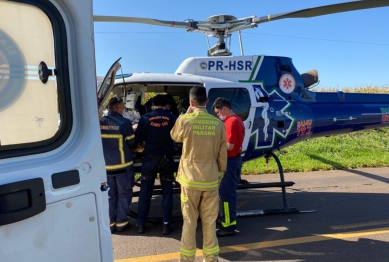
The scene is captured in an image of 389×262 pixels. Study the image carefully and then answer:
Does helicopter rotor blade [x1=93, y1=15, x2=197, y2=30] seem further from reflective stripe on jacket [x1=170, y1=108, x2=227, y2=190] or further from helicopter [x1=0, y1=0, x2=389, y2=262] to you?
helicopter [x1=0, y1=0, x2=389, y2=262]

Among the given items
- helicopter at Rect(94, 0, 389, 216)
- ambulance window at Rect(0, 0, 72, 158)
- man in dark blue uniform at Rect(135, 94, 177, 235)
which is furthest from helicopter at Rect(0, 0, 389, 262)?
helicopter at Rect(94, 0, 389, 216)

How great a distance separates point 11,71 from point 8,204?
0.58m

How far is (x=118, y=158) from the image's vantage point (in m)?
4.30

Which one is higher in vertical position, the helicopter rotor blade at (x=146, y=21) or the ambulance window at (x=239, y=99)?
the helicopter rotor blade at (x=146, y=21)

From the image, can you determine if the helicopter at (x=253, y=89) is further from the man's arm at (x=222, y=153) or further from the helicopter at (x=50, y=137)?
the helicopter at (x=50, y=137)

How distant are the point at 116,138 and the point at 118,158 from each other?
273 mm

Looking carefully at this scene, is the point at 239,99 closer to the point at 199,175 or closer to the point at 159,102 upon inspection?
the point at 159,102

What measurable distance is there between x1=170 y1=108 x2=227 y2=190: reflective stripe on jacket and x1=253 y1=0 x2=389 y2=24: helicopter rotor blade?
101 inches

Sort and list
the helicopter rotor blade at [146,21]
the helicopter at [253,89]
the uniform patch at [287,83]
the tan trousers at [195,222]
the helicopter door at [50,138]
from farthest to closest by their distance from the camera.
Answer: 1. the uniform patch at [287,83]
2. the helicopter rotor blade at [146,21]
3. the helicopter at [253,89]
4. the tan trousers at [195,222]
5. the helicopter door at [50,138]

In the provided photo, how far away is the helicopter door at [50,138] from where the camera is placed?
1.40m

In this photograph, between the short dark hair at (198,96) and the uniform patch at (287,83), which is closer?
the short dark hair at (198,96)

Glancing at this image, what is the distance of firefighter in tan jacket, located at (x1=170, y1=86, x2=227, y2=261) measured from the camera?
3.30 meters

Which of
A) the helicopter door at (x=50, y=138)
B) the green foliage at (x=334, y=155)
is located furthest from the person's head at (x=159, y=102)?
the green foliage at (x=334, y=155)

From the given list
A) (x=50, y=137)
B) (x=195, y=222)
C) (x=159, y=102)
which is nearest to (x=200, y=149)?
(x=195, y=222)
